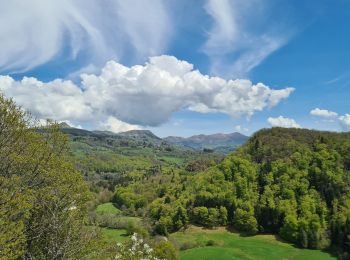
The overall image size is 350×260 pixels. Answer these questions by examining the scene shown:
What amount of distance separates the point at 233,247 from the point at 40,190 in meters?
88.4

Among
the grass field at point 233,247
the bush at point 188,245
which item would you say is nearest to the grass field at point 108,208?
the grass field at point 233,247

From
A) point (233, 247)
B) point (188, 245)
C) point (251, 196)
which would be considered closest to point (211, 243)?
point (233, 247)

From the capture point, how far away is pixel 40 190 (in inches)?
917

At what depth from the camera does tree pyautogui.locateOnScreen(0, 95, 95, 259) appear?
22.1 meters

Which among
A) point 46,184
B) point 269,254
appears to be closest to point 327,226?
point 269,254

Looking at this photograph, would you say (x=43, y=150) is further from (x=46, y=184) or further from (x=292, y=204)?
(x=292, y=204)

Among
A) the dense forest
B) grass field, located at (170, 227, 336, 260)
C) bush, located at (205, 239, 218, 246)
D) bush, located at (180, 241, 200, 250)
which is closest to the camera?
the dense forest

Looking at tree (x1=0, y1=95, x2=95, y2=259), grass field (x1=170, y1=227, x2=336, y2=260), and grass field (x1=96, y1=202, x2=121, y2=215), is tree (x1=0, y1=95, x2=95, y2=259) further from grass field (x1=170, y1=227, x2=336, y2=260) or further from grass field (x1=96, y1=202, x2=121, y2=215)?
grass field (x1=96, y1=202, x2=121, y2=215)

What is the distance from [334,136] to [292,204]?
4064cm

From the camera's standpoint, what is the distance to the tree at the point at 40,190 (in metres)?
22.1

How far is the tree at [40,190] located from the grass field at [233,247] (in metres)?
69.5

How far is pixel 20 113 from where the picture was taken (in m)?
24.0

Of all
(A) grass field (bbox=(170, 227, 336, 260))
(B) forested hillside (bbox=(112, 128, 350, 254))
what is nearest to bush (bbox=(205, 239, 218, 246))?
(A) grass field (bbox=(170, 227, 336, 260))

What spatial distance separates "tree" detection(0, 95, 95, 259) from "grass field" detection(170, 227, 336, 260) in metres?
69.5
